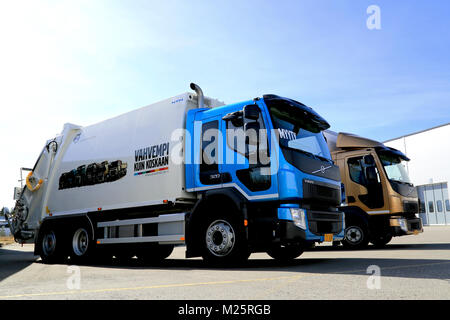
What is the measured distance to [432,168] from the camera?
32.1m

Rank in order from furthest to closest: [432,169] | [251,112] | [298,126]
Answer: [432,169] → [298,126] → [251,112]

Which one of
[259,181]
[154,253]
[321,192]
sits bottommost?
[154,253]

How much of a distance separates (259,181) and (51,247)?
611 centimetres

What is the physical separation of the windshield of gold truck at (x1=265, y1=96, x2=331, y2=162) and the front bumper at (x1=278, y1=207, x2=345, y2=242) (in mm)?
1037

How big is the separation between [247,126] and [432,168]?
99.0ft

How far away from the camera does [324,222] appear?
22.2 ft

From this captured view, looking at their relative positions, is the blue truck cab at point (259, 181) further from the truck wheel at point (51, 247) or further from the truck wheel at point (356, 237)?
the truck wheel at point (51, 247)

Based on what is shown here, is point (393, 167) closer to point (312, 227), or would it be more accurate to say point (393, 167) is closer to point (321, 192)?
point (321, 192)

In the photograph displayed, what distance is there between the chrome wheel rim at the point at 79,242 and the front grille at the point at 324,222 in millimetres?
5565

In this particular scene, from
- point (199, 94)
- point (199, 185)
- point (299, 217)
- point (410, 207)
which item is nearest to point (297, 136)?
point (299, 217)

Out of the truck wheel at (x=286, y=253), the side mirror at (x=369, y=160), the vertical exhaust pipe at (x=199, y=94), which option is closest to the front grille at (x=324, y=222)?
the truck wheel at (x=286, y=253)

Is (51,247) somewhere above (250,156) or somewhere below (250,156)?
below
